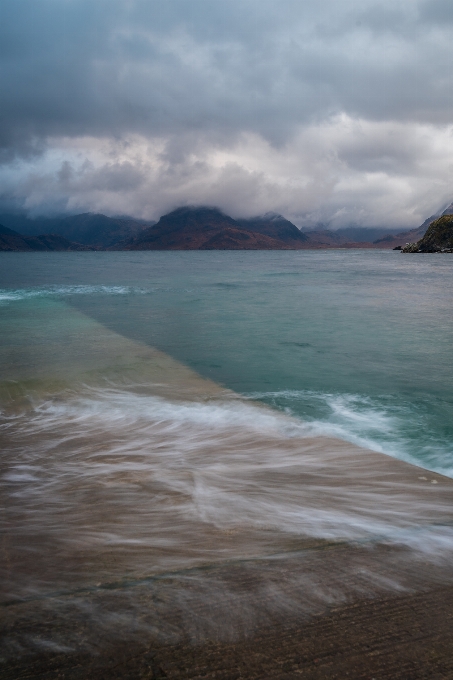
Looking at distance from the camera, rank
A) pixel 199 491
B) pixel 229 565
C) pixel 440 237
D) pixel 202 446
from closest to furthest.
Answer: pixel 229 565 → pixel 199 491 → pixel 202 446 → pixel 440 237

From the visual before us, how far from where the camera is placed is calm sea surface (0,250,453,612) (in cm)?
293

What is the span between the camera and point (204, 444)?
5.19 metres

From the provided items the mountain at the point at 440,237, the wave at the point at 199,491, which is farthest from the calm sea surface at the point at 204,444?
the mountain at the point at 440,237

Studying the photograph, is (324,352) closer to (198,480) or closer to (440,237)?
(198,480)

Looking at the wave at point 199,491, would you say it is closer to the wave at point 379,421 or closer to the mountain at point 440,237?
the wave at point 379,421

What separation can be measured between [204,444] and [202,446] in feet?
0.24

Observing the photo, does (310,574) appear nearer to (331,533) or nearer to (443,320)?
(331,533)

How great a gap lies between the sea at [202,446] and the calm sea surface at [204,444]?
0.02 m

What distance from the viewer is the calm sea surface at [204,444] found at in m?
2.93

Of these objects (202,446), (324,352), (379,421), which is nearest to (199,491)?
(202,446)

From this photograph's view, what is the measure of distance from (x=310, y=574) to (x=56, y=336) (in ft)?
42.3

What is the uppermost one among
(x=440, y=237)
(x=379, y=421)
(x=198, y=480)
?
(x=440, y=237)

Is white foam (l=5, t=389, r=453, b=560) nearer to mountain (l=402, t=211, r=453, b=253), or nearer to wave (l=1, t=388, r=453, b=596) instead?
wave (l=1, t=388, r=453, b=596)

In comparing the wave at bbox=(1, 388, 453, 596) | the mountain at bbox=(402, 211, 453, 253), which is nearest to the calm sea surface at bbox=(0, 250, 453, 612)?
the wave at bbox=(1, 388, 453, 596)
